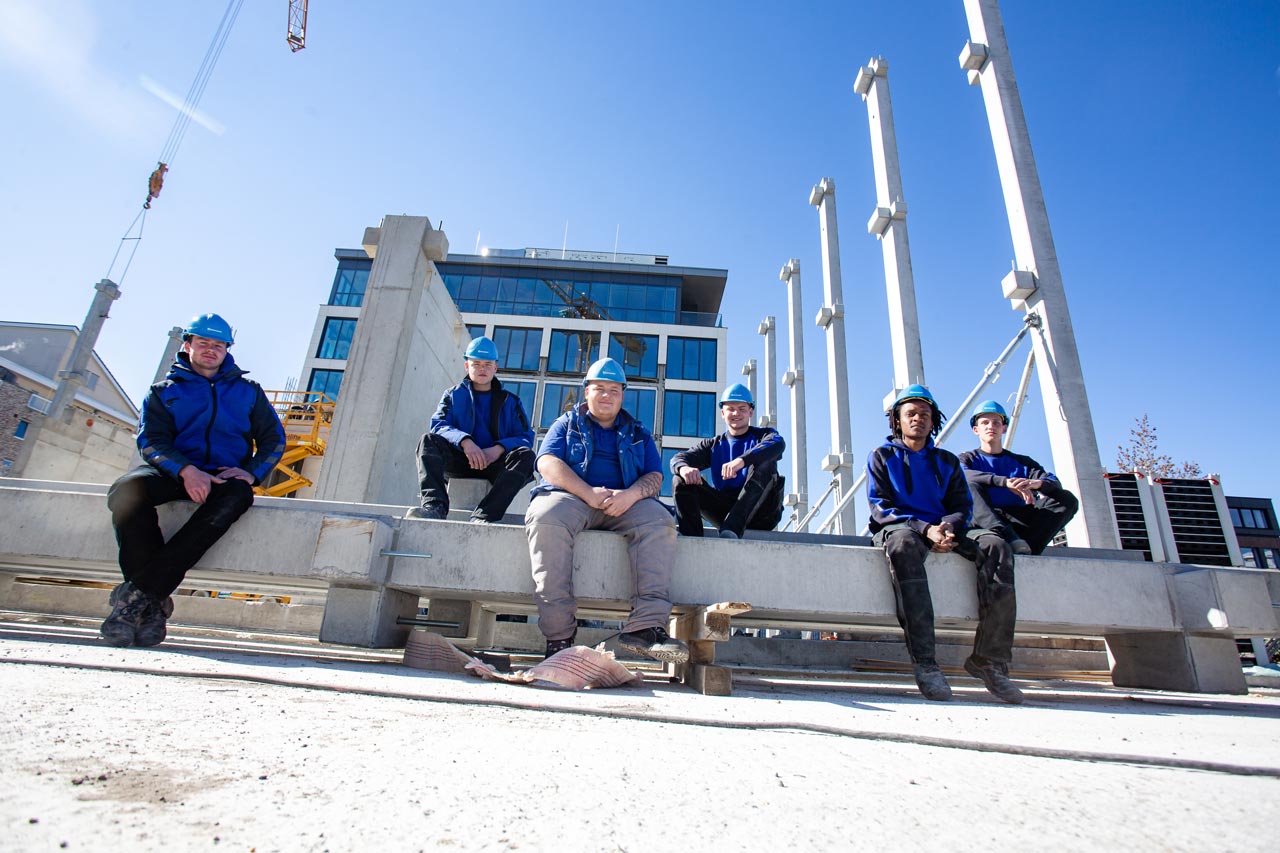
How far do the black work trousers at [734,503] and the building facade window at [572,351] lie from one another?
31.8 m

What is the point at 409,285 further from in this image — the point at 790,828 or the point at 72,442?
the point at 72,442

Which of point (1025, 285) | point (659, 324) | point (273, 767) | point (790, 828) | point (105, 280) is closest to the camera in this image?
point (790, 828)

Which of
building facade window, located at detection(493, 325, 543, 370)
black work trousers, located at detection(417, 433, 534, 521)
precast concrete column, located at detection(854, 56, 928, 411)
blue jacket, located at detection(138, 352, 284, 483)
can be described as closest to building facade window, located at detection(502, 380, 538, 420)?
building facade window, located at detection(493, 325, 543, 370)

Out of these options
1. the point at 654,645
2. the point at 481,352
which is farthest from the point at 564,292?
the point at 654,645

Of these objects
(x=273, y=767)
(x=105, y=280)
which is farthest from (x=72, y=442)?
(x=273, y=767)

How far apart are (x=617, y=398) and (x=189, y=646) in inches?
97.4

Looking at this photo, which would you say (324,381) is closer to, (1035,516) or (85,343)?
(85,343)

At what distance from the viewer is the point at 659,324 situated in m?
37.0

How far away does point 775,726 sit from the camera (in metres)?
1.90

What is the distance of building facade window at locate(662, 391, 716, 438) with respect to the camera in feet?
113

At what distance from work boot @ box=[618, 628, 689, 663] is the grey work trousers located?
0.03 metres

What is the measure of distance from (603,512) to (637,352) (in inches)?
1307

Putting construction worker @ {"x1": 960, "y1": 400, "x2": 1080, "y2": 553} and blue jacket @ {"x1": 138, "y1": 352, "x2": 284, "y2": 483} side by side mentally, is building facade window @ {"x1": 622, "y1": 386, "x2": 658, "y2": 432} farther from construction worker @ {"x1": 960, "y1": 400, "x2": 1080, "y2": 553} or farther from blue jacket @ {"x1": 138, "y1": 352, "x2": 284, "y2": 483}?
blue jacket @ {"x1": 138, "y1": 352, "x2": 284, "y2": 483}

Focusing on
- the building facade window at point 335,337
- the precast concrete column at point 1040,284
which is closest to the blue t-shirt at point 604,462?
the precast concrete column at point 1040,284
